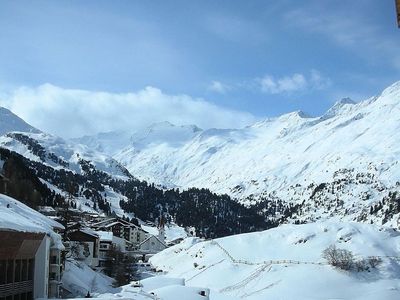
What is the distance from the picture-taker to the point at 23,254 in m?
35.3

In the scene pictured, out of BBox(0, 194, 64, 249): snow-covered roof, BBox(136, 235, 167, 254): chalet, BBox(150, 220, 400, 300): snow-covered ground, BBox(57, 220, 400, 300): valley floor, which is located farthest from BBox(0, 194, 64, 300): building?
BBox(136, 235, 167, 254): chalet

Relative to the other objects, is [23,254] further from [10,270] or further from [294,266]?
[294,266]

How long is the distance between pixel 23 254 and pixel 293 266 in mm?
52314

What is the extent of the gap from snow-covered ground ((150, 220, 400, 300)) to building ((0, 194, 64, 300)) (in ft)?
113

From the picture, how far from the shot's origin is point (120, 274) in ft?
275

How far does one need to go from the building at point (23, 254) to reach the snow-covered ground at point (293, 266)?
34.3 metres

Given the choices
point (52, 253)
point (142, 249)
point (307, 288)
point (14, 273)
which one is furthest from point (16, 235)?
point (142, 249)

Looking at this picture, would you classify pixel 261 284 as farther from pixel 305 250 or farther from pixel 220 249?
pixel 220 249

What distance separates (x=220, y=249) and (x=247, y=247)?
473cm

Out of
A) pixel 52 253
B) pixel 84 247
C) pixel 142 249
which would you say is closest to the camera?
pixel 52 253

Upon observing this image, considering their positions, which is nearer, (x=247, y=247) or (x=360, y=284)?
(x=360, y=284)

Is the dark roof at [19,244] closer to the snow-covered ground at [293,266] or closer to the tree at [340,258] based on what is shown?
the snow-covered ground at [293,266]

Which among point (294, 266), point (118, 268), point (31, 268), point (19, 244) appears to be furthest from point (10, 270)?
point (118, 268)

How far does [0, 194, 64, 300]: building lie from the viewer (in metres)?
32.4
